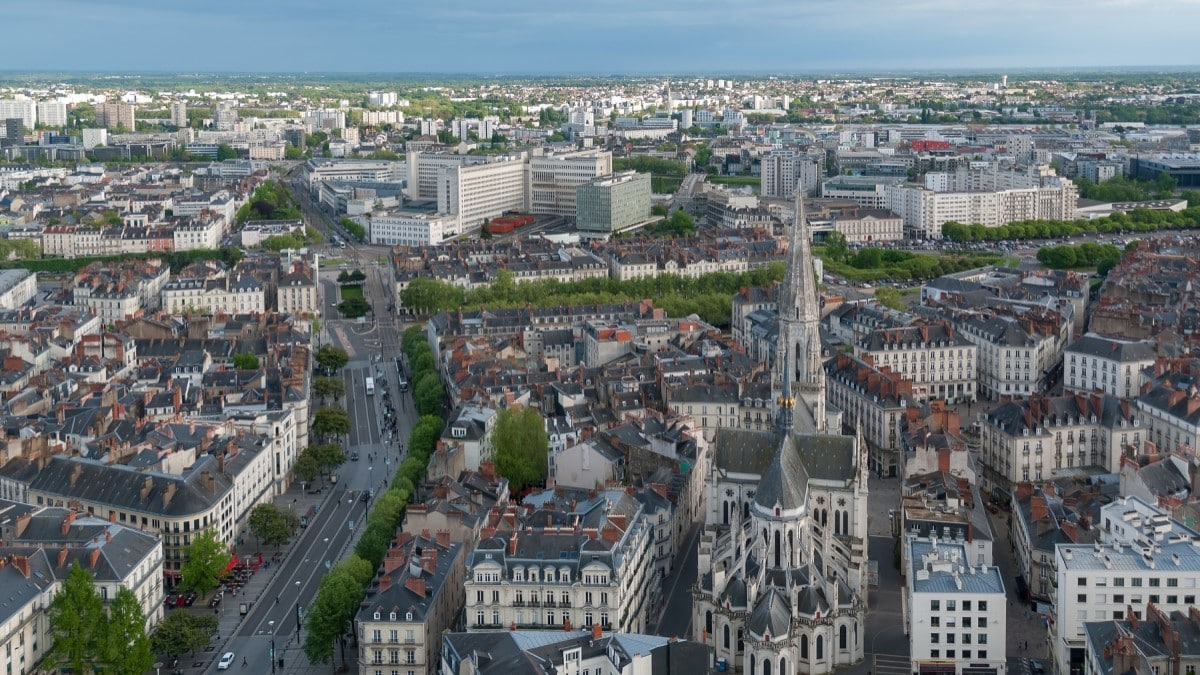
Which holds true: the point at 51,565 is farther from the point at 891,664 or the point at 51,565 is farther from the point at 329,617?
the point at 891,664

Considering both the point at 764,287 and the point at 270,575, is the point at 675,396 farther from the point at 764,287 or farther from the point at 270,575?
the point at 764,287

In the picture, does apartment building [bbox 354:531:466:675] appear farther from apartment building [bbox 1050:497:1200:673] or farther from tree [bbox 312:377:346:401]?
tree [bbox 312:377:346:401]

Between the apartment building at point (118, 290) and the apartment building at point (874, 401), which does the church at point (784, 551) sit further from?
the apartment building at point (118, 290)

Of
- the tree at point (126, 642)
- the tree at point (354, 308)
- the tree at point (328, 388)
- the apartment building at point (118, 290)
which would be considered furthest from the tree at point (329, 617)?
the tree at point (354, 308)

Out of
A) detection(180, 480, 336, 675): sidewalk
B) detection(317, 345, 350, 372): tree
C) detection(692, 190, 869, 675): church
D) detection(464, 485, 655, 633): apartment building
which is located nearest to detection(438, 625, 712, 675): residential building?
detection(464, 485, 655, 633): apartment building

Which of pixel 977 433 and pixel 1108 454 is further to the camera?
pixel 977 433

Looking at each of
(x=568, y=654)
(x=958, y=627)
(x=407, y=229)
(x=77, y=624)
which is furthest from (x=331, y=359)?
(x=407, y=229)

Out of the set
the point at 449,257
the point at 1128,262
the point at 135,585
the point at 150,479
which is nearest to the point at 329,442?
the point at 150,479
